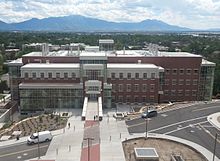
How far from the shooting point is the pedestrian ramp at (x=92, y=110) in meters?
56.5

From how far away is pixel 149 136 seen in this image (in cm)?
Answer: 4788

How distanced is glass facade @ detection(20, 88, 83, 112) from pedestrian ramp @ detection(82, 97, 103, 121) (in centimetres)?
348

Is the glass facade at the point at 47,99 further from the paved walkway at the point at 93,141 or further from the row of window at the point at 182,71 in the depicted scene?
the row of window at the point at 182,71

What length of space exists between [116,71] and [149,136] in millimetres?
26294

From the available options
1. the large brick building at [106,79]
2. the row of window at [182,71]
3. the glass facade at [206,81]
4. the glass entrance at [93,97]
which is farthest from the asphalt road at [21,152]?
the glass facade at [206,81]

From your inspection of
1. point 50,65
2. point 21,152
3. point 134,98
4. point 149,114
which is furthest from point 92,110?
point 21,152

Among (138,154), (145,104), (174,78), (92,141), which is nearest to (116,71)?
(145,104)

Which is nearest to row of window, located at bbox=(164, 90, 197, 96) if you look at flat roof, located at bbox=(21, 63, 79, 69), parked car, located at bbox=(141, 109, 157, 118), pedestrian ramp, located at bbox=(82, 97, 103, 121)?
pedestrian ramp, located at bbox=(82, 97, 103, 121)

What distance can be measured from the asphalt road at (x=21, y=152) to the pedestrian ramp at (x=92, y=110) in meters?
12.7

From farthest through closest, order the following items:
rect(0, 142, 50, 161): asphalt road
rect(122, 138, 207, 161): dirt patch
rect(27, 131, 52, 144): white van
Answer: rect(27, 131, 52, 144): white van → rect(0, 142, 50, 161): asphalt road → rect(122, 138, 207, 161): dirt patch

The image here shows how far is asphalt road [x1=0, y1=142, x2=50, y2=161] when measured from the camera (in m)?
41.1

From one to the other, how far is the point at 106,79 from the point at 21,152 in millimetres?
32151

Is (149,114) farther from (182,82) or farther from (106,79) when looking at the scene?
(182,82)

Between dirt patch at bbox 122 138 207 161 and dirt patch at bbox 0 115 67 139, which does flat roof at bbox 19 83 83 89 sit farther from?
dirt patch at bbox 122 138 207 161
